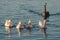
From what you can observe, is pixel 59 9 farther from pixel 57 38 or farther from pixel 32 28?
pixel 57 38

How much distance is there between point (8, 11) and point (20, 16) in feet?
20.9

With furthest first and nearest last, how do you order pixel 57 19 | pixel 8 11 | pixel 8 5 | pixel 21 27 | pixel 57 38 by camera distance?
pixel 8 5 < pixel 8 11 < pixel 57 19 < pixel 21 27 < pixel 57 38

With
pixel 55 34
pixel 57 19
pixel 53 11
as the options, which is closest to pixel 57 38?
pixel 55 34

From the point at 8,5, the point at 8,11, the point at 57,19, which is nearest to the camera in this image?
the point at 57,19

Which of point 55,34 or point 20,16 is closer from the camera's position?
point 55,34

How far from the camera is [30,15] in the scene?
2248 inches

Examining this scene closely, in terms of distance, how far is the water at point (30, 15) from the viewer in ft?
136

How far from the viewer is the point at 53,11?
6191cm

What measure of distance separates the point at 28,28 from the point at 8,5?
23144mm

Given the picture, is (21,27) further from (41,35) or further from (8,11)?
(8,11)

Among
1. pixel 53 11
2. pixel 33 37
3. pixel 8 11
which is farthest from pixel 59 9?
pixel 33 37

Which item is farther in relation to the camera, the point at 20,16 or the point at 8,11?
the point at 8,11

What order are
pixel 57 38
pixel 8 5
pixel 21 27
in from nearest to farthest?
pixel 57 38, pixel 21 27, pixel 8 5

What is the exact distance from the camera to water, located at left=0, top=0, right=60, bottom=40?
41.6 m
